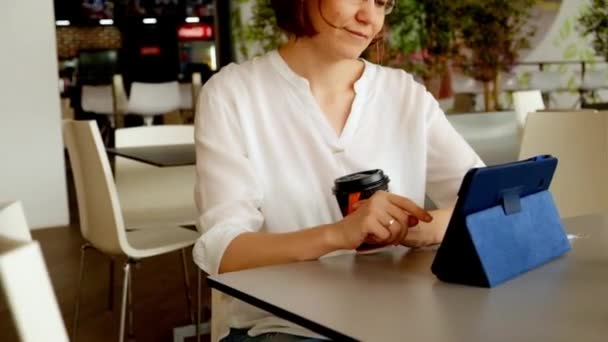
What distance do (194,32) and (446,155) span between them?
325 inches

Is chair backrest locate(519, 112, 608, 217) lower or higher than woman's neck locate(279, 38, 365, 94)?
lower

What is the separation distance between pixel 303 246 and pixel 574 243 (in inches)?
17.4

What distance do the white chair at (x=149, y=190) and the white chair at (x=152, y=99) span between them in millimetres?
3535

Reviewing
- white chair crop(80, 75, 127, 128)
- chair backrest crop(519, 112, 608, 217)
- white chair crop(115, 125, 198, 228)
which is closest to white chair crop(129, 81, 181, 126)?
white chair crop(80, 75, 127, 128)

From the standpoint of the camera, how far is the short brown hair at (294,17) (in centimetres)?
150

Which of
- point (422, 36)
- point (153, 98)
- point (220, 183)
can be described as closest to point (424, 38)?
point (422, 36)

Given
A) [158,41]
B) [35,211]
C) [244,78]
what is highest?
[244,78]

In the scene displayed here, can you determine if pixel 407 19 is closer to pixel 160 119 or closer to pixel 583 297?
pixel 160 119

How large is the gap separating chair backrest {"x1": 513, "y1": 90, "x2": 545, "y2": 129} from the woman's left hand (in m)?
2.82

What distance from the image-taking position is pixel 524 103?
167 inches

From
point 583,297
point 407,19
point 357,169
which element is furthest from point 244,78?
point 407,19

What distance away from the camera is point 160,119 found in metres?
8.35

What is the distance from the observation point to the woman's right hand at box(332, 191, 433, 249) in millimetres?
1228

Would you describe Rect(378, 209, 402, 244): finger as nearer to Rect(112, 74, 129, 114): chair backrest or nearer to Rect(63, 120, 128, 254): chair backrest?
Rect(63, 120, 128, 254): chair backrest
